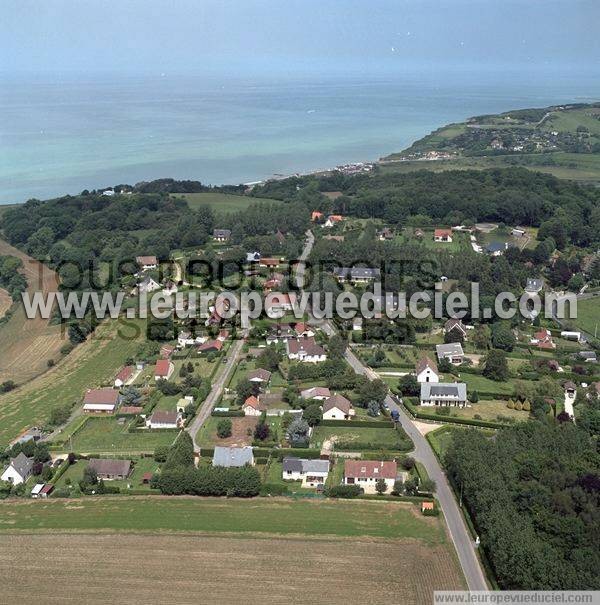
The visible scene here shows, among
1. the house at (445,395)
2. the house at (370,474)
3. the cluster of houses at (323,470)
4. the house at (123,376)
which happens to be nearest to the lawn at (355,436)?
the cluster of houses at (323,470)

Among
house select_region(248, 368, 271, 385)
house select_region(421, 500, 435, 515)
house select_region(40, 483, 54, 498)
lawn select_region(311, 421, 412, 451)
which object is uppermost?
house select_region(248, 368, 271, 385)

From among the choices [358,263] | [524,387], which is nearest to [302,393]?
Answer: [524,387]

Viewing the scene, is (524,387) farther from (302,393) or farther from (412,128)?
(412,128)

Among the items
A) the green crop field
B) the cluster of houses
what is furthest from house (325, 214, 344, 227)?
the green crop field

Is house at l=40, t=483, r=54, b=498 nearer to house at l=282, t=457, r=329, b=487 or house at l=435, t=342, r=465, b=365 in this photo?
house at l=282, t=457, r=329, b=487

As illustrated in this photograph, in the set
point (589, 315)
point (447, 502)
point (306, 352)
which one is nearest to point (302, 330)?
point (306, 352)

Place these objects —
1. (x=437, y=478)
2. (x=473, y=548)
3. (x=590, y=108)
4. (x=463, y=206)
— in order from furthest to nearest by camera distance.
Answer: (x=590, y=108), (x=463, y=206), (x=437, y=478), (x=473, y=548)

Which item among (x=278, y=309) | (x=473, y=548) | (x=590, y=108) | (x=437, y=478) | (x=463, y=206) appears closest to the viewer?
(x=473, y=548)
